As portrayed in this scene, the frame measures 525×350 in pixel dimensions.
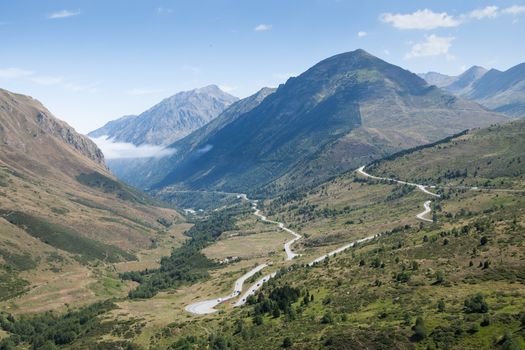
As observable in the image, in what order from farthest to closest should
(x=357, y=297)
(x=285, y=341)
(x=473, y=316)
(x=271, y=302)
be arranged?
(x=271, y=302) < (x=357, y=297) < (x=285, y=341) < (x=473, y=316)

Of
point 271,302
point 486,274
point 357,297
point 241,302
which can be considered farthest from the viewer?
point 241,302

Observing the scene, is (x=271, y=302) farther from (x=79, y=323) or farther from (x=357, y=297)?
(x=79, y=323)

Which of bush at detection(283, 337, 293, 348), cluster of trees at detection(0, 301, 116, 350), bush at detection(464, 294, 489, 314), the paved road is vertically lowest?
the paved road

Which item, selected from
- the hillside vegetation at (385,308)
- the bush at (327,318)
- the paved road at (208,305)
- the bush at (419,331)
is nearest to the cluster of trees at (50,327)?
the hillside vegetation at (385,308)

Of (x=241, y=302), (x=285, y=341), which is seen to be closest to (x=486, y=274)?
(x=285, y=341)

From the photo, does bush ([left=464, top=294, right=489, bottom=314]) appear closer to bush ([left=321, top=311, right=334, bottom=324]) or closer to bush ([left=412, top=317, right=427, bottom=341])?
bush ([left=412, top=317, right=427, bottom=341])

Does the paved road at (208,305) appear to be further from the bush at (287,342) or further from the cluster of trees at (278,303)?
the bush at (287,342)

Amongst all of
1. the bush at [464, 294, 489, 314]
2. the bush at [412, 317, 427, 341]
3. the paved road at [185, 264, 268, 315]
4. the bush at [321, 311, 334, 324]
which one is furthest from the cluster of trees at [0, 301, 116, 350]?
the bush at [464, 294, 489, 314]

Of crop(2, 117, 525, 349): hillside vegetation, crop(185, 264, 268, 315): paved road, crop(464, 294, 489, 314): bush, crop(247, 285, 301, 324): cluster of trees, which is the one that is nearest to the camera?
crop(2, 117, 525, 349): hillside vegetation

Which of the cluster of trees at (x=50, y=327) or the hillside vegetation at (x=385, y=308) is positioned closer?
the hillside vegetation at (x=385, y=308)
